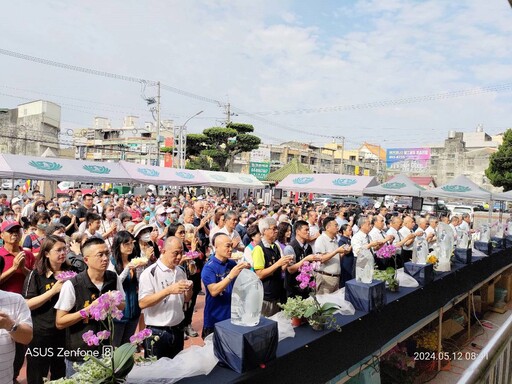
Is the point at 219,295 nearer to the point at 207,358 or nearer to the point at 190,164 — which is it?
the point at 207,358

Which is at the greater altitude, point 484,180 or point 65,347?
point 484,180

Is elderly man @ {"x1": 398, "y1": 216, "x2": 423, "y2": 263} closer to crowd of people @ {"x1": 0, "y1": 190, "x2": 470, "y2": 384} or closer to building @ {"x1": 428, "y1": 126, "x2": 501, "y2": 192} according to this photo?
crowd of people @ {"x1": 0, "y1": 190, "x2": 470, "y2": 384}

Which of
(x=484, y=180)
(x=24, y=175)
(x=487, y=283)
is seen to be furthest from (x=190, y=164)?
(x=487, y=283)

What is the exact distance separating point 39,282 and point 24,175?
1058 centimetres

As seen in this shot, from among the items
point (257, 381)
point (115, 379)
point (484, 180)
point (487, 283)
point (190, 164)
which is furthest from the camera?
point (484, 180)

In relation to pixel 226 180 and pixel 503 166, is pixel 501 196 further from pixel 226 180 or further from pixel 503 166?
pixel 503 166

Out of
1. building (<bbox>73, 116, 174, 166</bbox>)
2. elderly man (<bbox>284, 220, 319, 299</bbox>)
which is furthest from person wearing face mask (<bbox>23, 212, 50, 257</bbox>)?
building (<bbox>73, 116, 174, 166</bbox>)

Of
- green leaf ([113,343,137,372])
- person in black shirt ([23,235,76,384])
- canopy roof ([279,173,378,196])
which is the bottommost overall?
person in black shirt ([23,235,76,384])

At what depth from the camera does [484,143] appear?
166 ft

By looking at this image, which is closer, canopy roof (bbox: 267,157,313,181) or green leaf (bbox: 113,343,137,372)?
green leaf (bbox: 113,343,137,372)

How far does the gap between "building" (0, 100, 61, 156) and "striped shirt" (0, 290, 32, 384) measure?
126 ft

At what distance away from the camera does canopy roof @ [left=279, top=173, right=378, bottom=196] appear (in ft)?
56.3

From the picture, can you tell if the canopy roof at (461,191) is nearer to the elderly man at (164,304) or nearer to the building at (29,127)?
the elderly man at (164,304)

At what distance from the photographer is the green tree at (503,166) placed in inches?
1176
